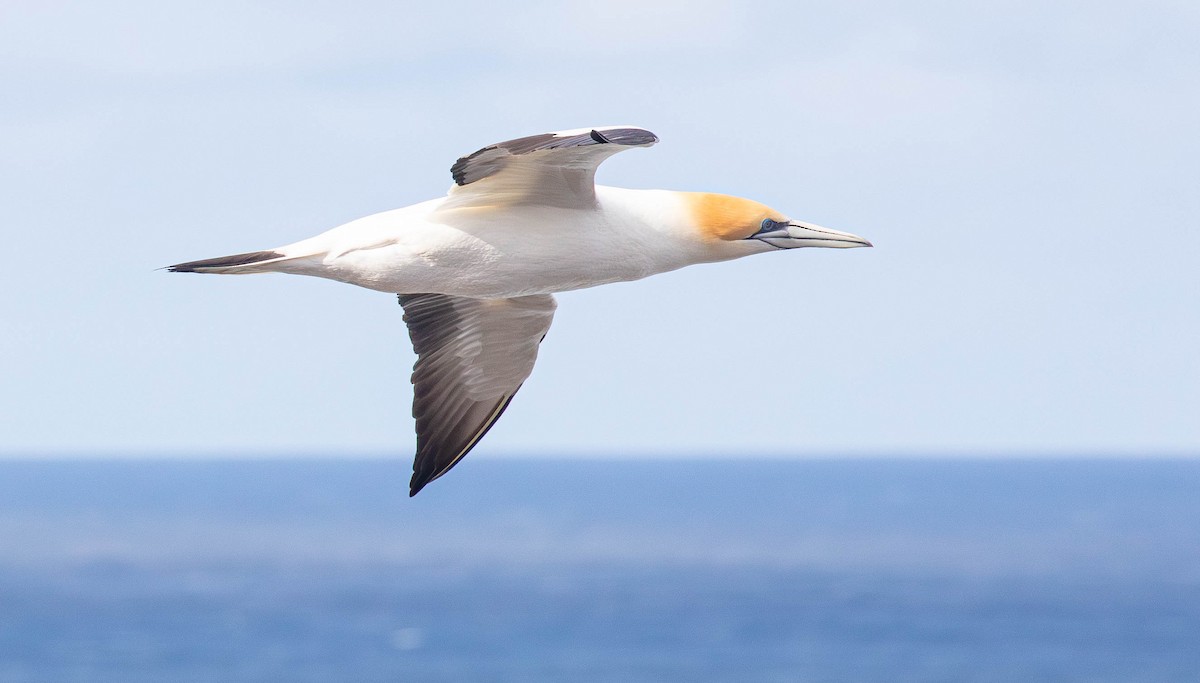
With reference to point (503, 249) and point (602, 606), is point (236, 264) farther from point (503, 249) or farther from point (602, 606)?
point (602, 606)

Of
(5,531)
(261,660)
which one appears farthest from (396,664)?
(5,531)

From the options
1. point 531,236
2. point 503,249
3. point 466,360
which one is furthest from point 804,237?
point 466,360

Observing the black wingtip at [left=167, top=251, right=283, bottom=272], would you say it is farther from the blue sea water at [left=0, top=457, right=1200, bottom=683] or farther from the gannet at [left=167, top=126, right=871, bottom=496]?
the blue sea water at [left=0, top=457, right=1200, bottom=683]

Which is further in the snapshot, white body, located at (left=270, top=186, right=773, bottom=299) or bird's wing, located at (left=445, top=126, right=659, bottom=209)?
white body, located at (left=270, top=186, right=773, bottom=299)

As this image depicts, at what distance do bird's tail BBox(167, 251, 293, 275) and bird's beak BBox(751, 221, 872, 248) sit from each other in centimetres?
326

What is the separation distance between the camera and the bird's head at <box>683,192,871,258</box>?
37.8 feet

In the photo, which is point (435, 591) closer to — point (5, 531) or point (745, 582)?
point (745, 582)

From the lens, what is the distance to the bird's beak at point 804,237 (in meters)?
11.8

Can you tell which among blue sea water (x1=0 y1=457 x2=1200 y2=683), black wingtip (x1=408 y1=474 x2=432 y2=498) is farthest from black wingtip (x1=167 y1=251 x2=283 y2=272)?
blue sea water (x1=0 y1=457 x2=1200 y2=683)

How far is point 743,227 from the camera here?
1161cm

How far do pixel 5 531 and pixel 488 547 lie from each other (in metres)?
57.3

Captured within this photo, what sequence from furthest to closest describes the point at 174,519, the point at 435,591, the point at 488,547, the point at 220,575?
the point at 174,519
the point at 488,547
the point at 220,575
the point at 435,591

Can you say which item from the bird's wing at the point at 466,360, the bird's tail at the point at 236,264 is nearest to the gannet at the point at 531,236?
the bird's tail at the point at 236,264

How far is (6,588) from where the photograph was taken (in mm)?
112125
